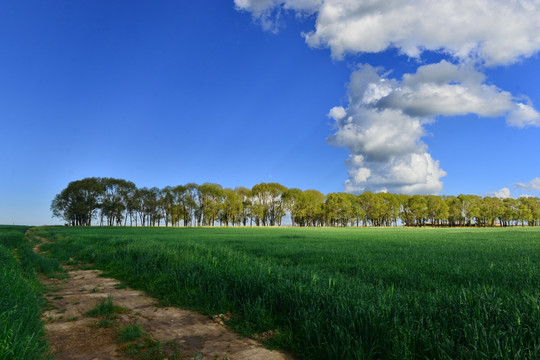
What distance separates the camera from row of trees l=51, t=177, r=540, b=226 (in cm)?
10831

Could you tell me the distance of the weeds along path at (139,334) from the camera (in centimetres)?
518

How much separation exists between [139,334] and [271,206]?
116 meters

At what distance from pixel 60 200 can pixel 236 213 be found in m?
67.0

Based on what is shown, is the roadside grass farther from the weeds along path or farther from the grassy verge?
the grassy verge

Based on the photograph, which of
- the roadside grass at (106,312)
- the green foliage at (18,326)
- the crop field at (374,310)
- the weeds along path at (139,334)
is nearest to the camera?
the green foliage at (18,326)

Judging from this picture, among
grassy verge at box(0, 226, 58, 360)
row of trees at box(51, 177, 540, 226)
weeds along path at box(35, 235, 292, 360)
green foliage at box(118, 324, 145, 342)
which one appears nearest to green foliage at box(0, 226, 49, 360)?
grassy verge at box(0, 226, 58, 360)

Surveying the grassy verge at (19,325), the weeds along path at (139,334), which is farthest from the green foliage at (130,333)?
the grassy verge at (19,325)

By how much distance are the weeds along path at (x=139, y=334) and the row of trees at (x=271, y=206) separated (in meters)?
103

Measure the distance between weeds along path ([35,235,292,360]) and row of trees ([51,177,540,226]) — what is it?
102605 millimetres

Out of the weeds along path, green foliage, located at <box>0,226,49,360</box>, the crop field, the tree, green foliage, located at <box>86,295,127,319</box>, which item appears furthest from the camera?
the tree

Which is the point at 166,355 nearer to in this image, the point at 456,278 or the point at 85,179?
the point at 456,278

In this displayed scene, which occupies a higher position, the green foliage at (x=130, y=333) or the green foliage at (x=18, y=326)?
the green foliage at (x=18, y=326)

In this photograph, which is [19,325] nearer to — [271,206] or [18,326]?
[18,326]

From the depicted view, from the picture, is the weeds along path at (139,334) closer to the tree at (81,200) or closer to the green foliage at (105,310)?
the green foliage at (105,310)
